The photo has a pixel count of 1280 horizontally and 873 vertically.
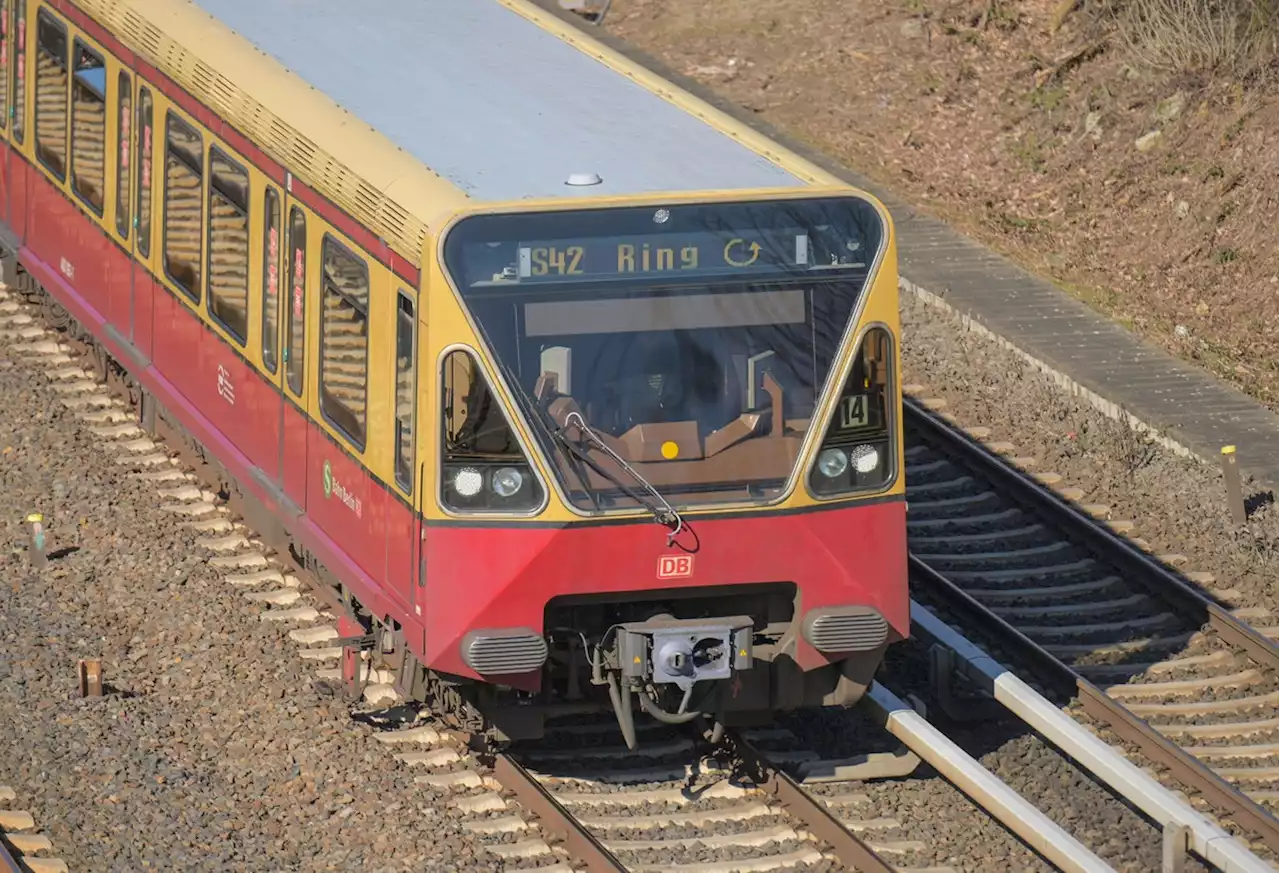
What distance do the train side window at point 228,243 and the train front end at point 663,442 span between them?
317cm

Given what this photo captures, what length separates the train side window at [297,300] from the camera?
42.1 feet

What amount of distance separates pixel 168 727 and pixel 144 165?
432cm

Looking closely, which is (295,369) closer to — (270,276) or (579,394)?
(270,276)

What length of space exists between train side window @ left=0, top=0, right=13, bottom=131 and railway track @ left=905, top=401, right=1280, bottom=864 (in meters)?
7.26

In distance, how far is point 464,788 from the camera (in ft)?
40.3

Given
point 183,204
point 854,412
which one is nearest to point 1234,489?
point 854,412

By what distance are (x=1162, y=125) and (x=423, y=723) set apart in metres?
12.4

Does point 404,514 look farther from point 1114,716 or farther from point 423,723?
point 1114,716

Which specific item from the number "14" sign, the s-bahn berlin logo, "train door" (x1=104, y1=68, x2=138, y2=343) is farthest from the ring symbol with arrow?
"train door" (x1=104, y1=68, x2=138, y2=343)

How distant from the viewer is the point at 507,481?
11102mm

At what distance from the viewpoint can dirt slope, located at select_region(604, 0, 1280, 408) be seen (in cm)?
2044

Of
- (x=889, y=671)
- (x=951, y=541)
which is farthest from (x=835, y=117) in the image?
(x=889, y=671)

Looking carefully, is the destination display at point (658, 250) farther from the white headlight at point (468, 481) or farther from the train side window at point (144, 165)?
the train side window at point (144, 165)

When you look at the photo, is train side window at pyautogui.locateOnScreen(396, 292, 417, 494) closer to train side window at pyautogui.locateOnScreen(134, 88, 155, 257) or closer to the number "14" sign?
the number "14" sign
